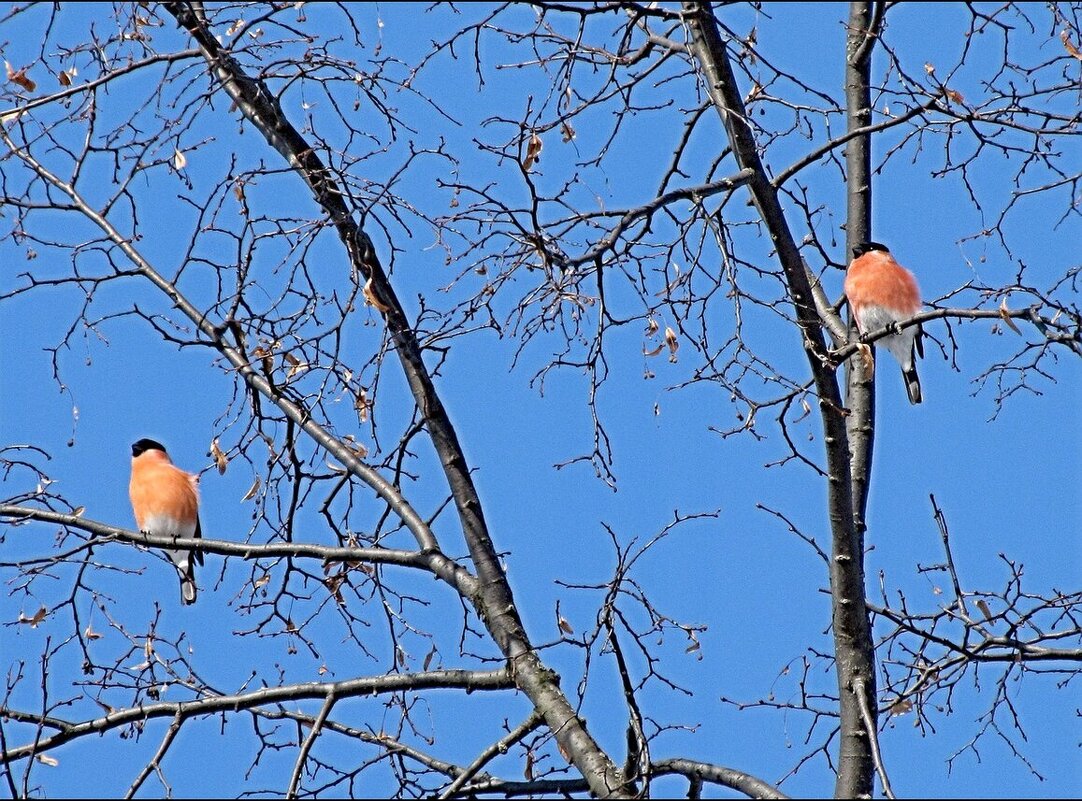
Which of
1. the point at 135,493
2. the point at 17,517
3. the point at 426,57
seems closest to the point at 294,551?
the point at 17,517

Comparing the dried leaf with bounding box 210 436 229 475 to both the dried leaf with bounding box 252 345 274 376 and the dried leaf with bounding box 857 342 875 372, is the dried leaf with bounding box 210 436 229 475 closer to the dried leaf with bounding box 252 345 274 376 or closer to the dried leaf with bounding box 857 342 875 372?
the dried leaf with bounding box 252 345 274 376

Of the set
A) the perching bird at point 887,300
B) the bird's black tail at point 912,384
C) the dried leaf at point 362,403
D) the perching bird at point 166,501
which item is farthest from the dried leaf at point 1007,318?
the perching bird at point 166,501

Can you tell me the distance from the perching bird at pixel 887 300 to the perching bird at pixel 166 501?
348 centimetres

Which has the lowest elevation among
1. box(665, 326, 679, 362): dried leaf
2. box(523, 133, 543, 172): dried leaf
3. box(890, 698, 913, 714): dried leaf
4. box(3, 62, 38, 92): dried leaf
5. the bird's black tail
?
box(890, 698, 913, 714): dried leaf

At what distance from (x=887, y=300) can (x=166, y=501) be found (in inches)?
150

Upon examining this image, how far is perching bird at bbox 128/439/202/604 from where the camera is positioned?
6.36 metres

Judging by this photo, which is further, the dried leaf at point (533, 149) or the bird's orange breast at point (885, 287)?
the bird's orange breast at point (885, 287)

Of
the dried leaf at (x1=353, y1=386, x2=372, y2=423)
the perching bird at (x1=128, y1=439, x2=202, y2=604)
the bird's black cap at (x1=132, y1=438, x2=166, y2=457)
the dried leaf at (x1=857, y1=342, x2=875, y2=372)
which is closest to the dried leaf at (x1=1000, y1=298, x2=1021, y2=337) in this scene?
the dried leaf at (x1=857, y1=342, x2=875, y2=372)

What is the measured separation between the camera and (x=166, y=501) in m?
6.36

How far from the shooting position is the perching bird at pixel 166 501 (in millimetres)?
6363

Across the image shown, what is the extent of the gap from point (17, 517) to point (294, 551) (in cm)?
85

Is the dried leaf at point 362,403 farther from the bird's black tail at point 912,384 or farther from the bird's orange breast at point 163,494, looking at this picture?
the bird's black tail at point 912,384

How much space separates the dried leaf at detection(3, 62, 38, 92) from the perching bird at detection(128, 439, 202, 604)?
285 centimetres

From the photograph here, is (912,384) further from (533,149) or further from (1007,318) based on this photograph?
(533,149)
